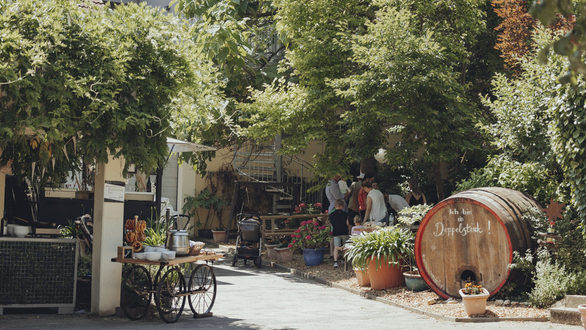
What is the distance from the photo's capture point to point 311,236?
16625 mm

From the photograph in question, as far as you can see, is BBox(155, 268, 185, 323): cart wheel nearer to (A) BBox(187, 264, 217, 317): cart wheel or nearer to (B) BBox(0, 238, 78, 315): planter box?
(A) BBox(187, 264, 217, 317): cart wheel

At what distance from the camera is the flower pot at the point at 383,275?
12438mm

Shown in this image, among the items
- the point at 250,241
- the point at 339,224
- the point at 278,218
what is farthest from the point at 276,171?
the point at 339,224

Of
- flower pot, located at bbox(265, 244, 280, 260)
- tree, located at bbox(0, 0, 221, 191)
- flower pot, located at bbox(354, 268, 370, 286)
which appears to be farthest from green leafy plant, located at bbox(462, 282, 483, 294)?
flower pot, located at bbox(265, 244, 280, 260)

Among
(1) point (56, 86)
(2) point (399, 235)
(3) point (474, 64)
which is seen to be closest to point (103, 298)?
(1) point (56, 86)

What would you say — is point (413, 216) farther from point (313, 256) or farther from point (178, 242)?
point (178, 242)

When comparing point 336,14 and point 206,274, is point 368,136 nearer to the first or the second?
point 336,14

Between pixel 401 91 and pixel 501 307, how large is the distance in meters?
5.22

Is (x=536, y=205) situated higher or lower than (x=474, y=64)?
lower

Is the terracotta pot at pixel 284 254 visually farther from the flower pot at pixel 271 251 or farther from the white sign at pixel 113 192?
the white sign at pixel 113 192

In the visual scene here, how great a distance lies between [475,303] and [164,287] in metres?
4.21

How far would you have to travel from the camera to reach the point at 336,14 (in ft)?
52.9

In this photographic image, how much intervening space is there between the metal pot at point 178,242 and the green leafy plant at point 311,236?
680cm

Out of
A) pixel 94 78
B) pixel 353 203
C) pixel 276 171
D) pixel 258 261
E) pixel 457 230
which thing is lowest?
pixel 258 261
